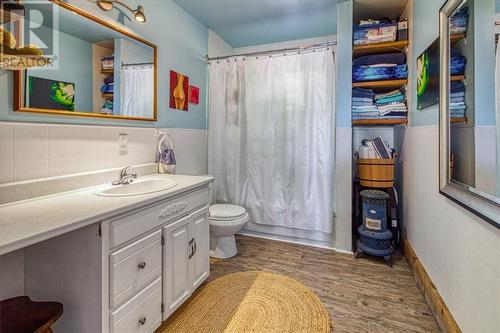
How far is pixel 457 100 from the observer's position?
1.29m

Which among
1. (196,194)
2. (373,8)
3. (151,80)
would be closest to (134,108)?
(151,80)

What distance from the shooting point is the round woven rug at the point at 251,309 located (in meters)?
1.50

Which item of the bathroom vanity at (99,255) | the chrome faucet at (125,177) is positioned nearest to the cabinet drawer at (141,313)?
the bathroom vanity at (99,255)

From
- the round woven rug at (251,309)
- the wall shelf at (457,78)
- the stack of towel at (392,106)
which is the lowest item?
the round woven rug at (251,309)

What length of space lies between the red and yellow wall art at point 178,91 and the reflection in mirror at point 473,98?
6.68 feet

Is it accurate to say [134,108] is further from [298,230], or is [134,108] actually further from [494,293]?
[494,293]

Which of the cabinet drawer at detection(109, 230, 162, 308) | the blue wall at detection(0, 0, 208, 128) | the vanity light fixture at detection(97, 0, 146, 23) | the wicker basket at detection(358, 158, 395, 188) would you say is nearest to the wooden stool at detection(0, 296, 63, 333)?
the cabinet drawer at detection(109, 230, 162, 308)

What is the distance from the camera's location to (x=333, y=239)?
8.48 feet

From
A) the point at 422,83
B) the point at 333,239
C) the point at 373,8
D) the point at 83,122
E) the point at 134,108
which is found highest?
the point at 373,8

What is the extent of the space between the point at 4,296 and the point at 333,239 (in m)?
2.44

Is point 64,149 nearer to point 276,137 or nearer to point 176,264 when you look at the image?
point 176,264

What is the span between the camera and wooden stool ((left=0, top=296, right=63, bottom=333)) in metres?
0.90

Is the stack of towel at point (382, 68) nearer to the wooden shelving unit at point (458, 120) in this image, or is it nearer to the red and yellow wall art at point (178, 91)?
the wooden shelving unit at point (458, 120)

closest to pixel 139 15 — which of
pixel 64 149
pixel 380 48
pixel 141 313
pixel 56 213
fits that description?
pixel 64 149
